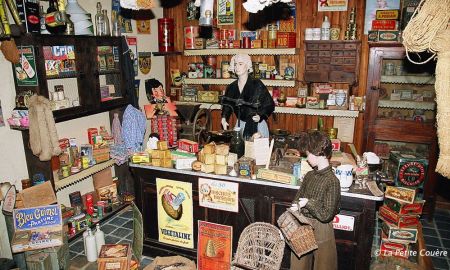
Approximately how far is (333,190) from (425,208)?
3550 millimetres

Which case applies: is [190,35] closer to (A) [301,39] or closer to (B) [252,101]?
(A) [301,39]

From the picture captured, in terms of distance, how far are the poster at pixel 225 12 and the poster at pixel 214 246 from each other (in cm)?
418

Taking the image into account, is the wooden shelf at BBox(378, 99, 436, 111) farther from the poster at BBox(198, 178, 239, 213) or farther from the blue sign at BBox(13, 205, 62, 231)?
the blue sign at BBox(13, 205, 62, 231)

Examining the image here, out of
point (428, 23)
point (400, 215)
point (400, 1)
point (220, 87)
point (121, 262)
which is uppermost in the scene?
point (400, 1)

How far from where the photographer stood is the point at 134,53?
248 inches

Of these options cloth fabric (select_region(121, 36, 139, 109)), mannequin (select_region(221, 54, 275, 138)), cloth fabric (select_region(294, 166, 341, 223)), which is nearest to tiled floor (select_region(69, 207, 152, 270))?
cloth fabric (select_region(121, 36, 139, 109))

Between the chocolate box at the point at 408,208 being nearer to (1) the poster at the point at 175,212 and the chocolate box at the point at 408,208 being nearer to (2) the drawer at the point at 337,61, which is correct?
(1) the poster at the point at 175,212

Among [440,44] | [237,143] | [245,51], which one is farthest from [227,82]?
[440,44]

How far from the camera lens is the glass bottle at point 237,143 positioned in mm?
4094

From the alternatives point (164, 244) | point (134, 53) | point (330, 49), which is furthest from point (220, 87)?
point (164, 244)

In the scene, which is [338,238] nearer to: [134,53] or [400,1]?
[400,1]

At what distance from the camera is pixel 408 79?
Result: 5.38 metres

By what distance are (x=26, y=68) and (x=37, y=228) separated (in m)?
1.92

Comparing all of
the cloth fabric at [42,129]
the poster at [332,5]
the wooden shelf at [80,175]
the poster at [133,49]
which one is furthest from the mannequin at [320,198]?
the poster at [133,49]
